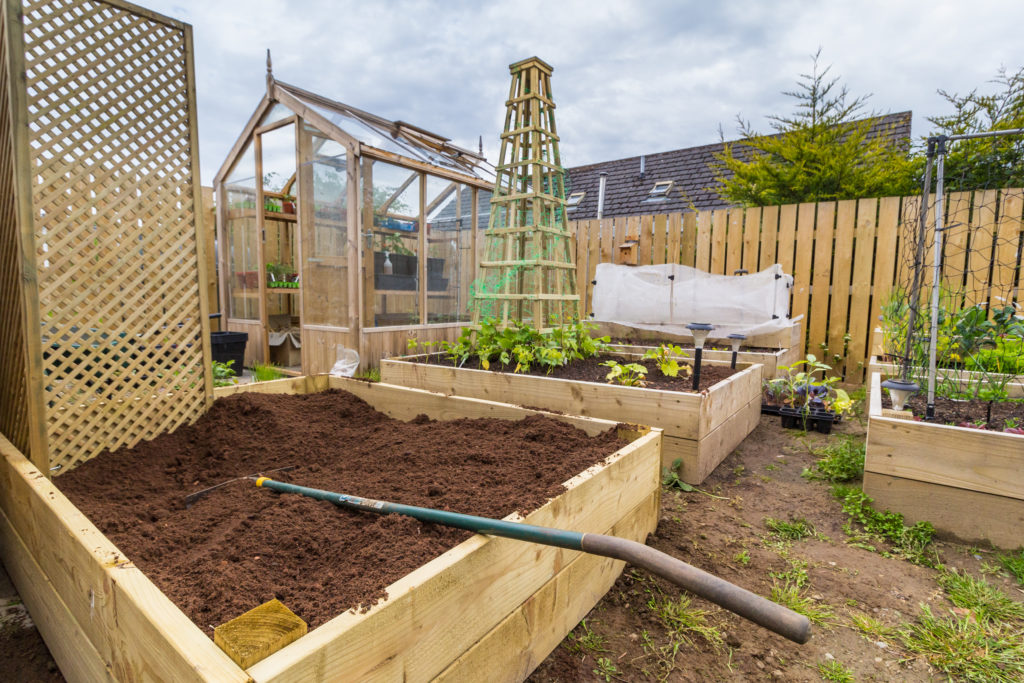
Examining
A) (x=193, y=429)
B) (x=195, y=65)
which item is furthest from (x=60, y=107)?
(x=193, y=429)

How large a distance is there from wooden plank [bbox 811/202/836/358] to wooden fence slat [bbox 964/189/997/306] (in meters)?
1.06

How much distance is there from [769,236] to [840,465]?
3439mm

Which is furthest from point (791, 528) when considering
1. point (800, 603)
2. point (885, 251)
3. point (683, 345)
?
point (885, 251)

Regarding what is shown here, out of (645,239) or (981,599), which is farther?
(645,239)

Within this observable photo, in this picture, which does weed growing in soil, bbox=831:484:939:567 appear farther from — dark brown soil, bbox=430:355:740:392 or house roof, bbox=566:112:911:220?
house roof, bbox=566:112:911:220

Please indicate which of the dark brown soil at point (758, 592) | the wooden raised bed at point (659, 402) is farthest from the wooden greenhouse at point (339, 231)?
the dark brown soil at point (758, 592)

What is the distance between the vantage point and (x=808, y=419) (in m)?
3.29

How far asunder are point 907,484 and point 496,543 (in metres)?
1.82

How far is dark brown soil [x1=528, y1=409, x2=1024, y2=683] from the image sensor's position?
1.29 metres

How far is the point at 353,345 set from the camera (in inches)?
189

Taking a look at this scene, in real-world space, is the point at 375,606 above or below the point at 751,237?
below

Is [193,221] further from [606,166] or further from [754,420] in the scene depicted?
[606,166]

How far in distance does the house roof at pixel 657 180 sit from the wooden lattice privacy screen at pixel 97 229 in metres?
8.01

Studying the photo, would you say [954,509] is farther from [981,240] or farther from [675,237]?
[675,237]
